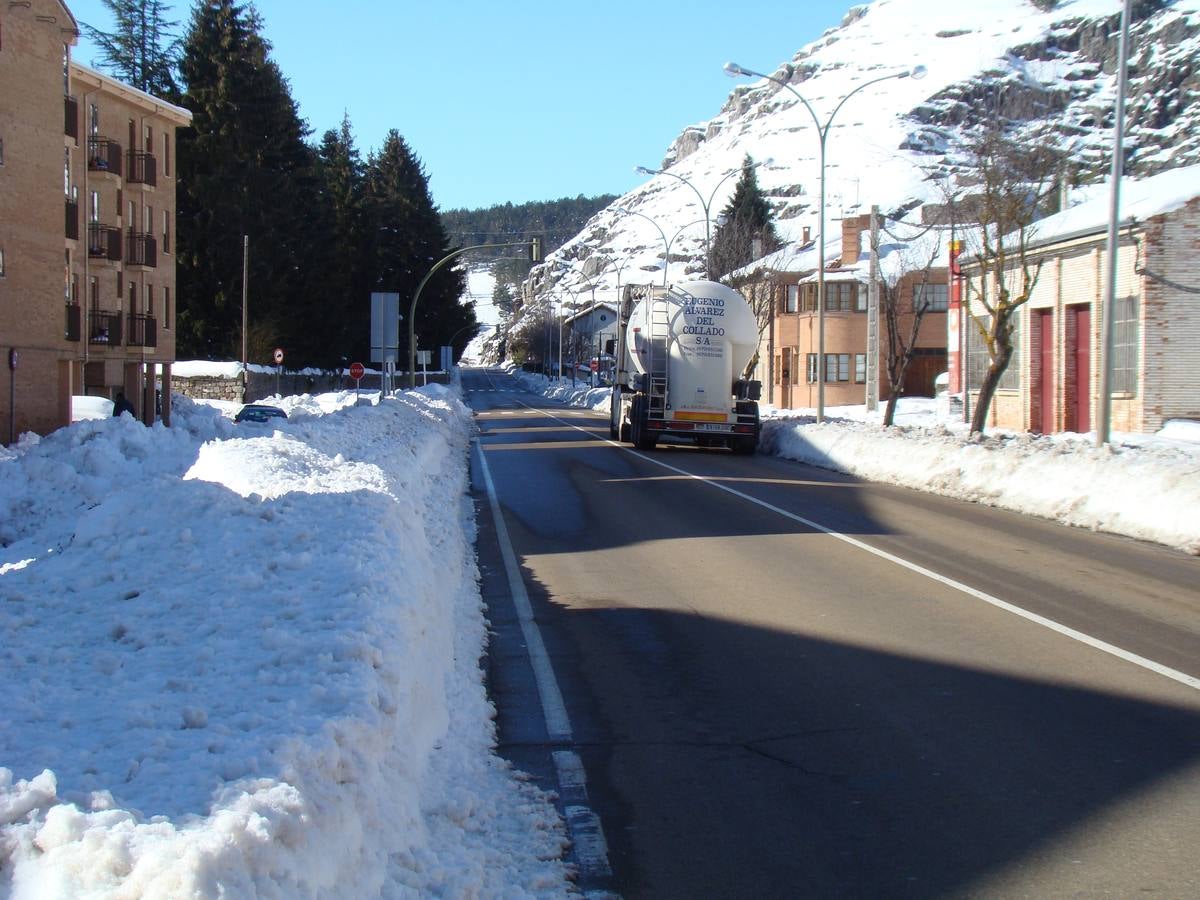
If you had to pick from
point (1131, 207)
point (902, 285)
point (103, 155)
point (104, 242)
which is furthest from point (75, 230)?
point (902, 285)

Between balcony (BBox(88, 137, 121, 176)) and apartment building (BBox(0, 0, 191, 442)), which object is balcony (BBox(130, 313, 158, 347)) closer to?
apartment building (BBox(0, 0, 191, 442))

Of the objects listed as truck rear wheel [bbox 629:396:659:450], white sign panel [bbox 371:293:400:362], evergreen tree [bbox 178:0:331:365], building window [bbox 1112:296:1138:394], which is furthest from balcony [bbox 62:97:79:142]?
building window [bbox 1112:296:1138:394]

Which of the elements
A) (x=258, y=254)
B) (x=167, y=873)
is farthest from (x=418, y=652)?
(x=258, y=254)

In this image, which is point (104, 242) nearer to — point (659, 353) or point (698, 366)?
point (659, 353)

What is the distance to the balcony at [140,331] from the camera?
4688cm

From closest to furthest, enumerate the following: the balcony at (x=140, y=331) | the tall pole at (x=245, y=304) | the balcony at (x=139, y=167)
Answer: the balcony at (x=140, y=331) → the balcony at (x=139, y=167) → the tall pole at (x=245, y=304)

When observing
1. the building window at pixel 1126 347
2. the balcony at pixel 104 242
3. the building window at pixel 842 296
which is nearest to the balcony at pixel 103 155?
the balcony at pixel 104 242

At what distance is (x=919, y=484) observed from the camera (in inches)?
869

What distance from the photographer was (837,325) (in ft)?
204

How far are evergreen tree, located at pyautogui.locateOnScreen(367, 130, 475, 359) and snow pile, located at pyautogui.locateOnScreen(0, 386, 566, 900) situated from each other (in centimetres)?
7405

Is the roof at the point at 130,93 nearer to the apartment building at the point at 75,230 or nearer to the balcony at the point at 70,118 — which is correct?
the apartment building at the point at 75,230

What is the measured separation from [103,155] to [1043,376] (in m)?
33.8

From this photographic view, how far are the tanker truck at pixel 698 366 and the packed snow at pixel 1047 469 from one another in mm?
1846

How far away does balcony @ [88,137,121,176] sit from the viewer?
145ft
